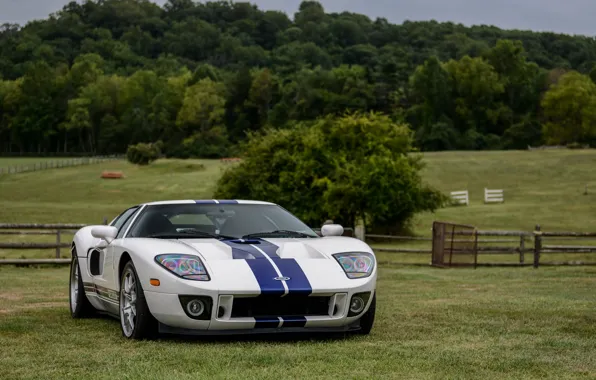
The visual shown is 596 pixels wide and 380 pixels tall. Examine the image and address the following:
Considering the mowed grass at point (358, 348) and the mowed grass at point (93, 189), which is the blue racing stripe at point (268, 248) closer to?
the mowed grass at point (358, 348)

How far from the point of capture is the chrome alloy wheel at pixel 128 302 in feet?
28.2

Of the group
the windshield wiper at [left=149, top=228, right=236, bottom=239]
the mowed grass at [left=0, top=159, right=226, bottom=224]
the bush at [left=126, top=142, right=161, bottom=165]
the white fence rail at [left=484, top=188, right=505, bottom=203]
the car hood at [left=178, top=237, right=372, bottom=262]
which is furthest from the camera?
the bush at [left=126, top=142, right=161, bottom=165]

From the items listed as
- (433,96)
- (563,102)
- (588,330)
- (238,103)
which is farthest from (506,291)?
(238,103)

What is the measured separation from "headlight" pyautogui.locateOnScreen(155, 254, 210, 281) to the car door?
3.85ft

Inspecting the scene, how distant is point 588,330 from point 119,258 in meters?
4.57

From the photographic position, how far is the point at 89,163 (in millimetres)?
113375

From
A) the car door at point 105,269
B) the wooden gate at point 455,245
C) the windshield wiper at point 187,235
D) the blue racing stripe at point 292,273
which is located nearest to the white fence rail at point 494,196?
the wooden gate at point 455,245

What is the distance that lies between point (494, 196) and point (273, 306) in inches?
2497

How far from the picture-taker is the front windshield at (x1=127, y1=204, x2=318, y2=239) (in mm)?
9383

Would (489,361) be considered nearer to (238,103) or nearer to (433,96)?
(433,96)

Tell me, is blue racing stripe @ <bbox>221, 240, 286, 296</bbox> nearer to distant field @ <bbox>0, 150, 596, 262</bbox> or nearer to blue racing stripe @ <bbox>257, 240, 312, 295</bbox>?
blue racing stripe @ <bbox>257, 240, 312, 295</bbox>

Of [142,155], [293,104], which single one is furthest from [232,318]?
[293,104]

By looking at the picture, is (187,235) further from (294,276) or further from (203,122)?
(203,122)

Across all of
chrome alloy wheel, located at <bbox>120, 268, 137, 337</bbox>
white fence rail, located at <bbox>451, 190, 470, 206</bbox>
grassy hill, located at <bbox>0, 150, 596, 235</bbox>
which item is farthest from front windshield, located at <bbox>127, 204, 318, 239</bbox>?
white fence rail, located at <bbox>451, 190, 470, 206</bbox>
